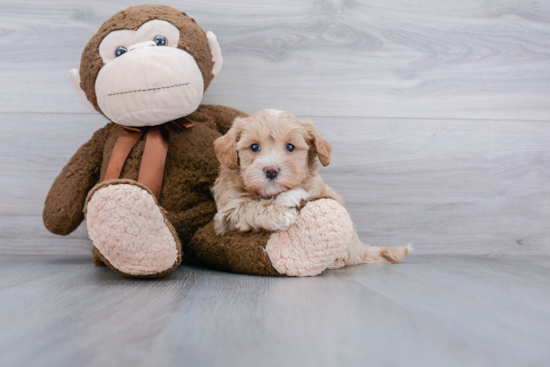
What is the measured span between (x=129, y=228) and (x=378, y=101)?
3.18 feet

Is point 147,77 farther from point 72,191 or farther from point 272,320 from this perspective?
point 272,320

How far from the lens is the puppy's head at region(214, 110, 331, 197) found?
0.89 m

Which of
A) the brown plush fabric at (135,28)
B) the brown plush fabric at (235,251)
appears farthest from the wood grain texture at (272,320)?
the brown plush fabric at (135,28)

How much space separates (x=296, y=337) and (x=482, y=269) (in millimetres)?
780

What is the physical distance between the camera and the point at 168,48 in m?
0.97

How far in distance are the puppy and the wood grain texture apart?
0.47ft

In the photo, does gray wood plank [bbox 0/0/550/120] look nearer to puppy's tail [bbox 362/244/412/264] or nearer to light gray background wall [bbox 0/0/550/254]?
light gray background wall [bbox 0/0/550/254]

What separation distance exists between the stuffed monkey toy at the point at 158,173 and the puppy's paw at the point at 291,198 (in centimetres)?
3

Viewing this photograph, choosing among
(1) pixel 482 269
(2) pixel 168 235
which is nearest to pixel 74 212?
(2) pixel 168 235

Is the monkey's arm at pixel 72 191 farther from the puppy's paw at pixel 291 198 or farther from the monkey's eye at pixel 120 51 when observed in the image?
the puppy's paw at pixel 291 198

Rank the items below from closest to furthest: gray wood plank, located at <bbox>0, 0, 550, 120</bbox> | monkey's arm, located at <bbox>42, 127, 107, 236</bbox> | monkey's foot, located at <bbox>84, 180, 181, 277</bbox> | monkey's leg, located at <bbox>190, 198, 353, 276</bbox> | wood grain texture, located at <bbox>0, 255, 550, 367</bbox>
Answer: wood grain texture, located at <bbox>0, 255, 550, 367</bbox> → monkey's foot, located at <bbox>84, 180, 181, 277</bbox> → monkey's leg, located at <bbox>190, 198, 353, 276</bbox> → monkey's arm, located at <bbox>42, 127, 107, 236</bbox> → gray wood plank, located at <bbox>0, 0, 550, 120</bbox>

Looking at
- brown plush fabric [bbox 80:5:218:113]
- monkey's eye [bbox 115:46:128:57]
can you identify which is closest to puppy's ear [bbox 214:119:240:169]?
brown plush fabric [bbox 80:5:218:113]

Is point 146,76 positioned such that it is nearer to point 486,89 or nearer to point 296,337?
point 296,337

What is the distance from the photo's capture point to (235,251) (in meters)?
0.91
